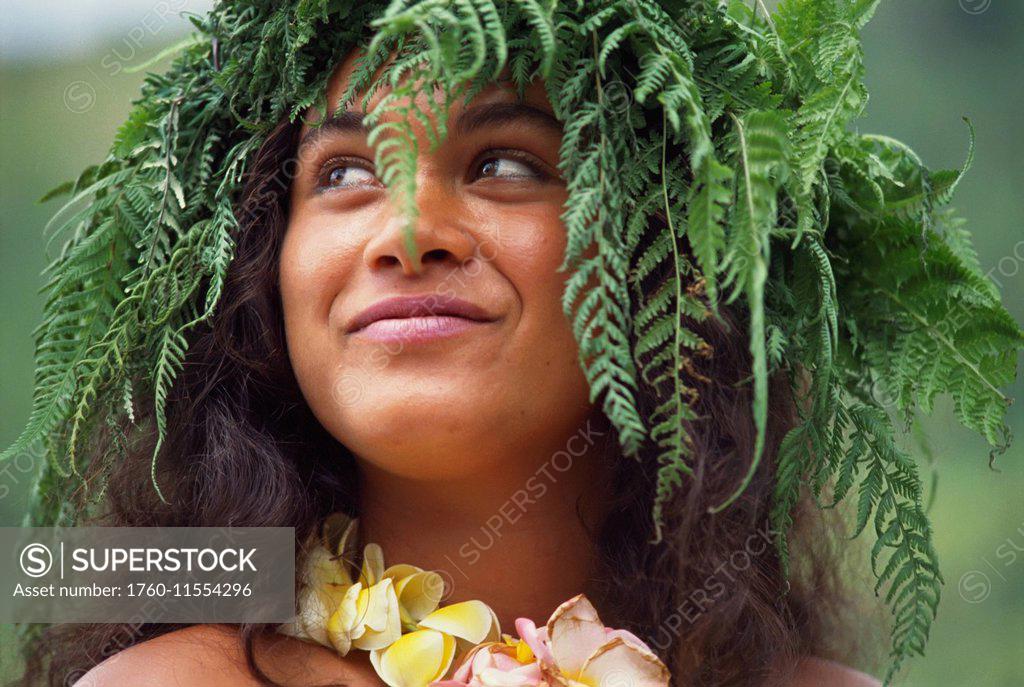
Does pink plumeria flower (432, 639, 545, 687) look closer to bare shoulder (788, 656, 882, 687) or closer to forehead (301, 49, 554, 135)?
bare shoulder (788, 656, 882, 687)

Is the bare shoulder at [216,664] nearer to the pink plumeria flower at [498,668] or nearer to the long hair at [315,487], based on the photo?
the long hair at [315,487]

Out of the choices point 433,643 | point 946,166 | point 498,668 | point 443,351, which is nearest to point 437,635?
point 433,643

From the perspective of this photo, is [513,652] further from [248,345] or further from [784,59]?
[784,59]

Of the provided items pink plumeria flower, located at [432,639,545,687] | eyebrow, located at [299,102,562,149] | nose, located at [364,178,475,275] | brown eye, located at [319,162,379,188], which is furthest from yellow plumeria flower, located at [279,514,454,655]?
eyebrow, located at [299,102,562,149]

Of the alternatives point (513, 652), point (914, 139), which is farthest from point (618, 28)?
point (914, 139)

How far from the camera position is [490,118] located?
1.79 metres

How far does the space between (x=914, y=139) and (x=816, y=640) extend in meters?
3.26

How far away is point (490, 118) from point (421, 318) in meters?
0.36

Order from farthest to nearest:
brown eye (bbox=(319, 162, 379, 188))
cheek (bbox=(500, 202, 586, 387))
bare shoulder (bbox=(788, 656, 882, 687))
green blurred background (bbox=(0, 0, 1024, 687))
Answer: green blurred background (bbox=(0, 0, 1024, 687))
bare shoulder (bbox=(788, 656, 882, 687))
brown eye (bbox=(319, 162, 379, 188))
cheek (bbox=(500, 202, 586, 387))

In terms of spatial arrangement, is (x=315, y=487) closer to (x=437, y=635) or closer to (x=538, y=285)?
(x=437, y=635)

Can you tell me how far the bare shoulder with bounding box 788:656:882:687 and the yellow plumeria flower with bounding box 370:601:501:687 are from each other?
633mm

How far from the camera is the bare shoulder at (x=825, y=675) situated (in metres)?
2.04

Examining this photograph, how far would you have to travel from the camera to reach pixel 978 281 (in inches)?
73.6

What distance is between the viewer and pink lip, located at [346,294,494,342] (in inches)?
67.7
